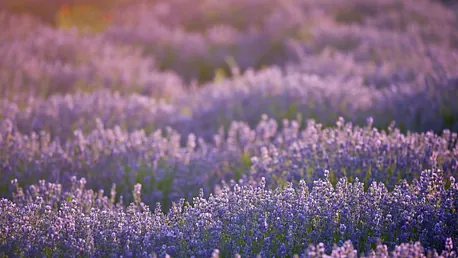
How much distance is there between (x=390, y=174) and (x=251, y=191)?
3.94 ft

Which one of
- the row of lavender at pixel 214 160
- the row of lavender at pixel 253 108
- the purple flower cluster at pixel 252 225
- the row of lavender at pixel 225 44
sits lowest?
the purple flower cluster at pixel 252 225

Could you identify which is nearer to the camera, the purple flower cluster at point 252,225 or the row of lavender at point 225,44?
the purple flower cluster at point 252,225

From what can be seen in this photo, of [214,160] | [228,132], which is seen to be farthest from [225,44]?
[214,160]

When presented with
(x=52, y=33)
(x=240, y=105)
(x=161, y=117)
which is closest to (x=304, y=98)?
(x=240, y=105)

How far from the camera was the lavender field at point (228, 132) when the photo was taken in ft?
8.57

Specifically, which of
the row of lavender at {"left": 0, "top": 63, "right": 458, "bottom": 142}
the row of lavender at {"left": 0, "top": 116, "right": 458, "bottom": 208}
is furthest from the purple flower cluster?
the row of lavender at {"left": 0, "top": 63, "right": 458, "bottom": 142}

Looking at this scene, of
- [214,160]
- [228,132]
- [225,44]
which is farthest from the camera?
[225,44]

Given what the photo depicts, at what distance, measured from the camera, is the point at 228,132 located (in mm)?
4805

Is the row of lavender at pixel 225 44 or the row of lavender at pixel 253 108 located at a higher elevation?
the row of lavender at pixel 225 44

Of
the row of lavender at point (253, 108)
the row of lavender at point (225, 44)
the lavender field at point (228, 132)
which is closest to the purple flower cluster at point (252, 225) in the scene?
the lavender field at point (228, 132)

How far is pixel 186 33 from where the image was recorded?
30.1ft

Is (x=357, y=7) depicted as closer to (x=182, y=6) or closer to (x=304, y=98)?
(x=182, y=6)

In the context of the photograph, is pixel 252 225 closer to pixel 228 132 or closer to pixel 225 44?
pixel 228 132

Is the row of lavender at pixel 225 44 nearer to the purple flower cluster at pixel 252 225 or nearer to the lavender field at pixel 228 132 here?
the lavender field at pixel 228 132
